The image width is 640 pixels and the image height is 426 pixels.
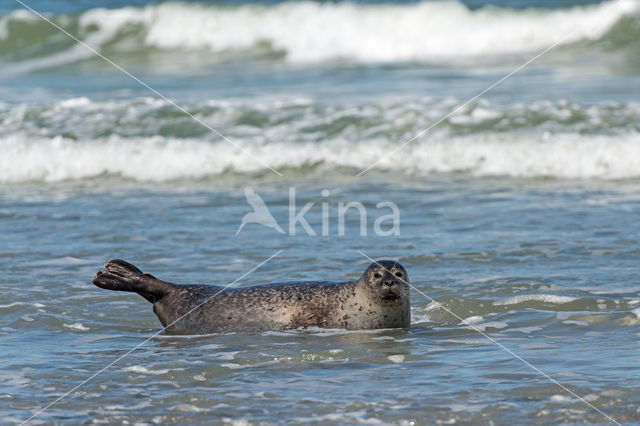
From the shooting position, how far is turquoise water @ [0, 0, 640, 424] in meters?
5.12

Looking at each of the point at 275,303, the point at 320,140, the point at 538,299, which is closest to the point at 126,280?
the point at 275,303

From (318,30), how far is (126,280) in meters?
13.0

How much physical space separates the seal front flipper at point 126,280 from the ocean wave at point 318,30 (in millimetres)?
11387

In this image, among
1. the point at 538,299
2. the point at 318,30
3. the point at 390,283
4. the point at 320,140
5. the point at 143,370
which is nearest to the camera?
the point at 143,370

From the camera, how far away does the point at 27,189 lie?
11.4m

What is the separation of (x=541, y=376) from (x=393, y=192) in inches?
210

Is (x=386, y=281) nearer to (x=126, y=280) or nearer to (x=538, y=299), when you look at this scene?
(x=538, y=299)

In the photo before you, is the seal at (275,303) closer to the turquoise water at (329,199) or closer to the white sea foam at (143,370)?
the turquoise water at (329,199)

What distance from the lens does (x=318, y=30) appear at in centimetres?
1870

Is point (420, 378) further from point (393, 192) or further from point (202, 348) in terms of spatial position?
point (393, 192)

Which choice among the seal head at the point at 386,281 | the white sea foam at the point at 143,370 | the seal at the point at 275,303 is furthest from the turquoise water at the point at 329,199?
the seal head at the point at 386,281

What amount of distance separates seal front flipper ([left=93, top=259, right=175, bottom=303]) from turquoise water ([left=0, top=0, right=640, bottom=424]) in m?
0.26

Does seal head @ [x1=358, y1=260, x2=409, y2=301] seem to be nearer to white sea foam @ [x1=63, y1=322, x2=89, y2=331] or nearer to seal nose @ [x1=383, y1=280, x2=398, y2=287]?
seal nose @ [x1=383, y1=280, x2=398, y2=287]

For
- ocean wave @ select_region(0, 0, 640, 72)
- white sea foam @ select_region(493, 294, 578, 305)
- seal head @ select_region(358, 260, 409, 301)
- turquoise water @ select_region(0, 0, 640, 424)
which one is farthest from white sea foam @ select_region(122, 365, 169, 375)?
ocean wave @ select_region(0, 0, 640, 72)
